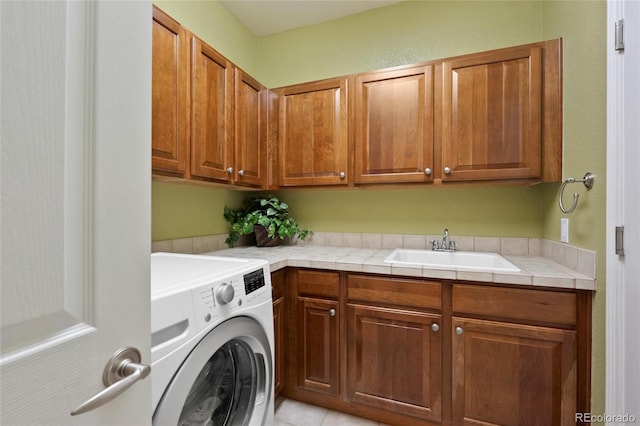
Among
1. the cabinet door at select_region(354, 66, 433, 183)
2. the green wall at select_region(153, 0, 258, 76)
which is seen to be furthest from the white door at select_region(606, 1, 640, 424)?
the green wall at select_region(153, 0, 258, 76)

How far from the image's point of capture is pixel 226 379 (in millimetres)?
1093

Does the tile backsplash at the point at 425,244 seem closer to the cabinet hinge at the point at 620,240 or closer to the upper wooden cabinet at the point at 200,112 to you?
the cabinet hinge at the point at 620,240

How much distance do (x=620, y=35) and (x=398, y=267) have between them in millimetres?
1227

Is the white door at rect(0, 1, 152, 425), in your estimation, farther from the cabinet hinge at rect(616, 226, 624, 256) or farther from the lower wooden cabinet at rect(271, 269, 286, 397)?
the cabinet hinge at rect(616, 226, 624, 256)

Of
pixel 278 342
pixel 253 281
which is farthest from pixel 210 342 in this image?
pixel 278 342

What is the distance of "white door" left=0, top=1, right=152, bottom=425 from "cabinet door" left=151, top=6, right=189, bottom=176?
35.6 inches

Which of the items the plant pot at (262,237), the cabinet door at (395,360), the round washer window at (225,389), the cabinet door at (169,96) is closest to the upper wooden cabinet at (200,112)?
the cabinet door at (169,96)

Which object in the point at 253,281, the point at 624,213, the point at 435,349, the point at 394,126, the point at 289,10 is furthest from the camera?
the point at 289,10

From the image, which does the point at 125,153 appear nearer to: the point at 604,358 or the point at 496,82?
the point at 604,358

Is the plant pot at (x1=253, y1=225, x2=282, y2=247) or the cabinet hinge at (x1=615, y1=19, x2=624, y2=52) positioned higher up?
the cabinet hinge at (x1=615, y1=19, x2=624, y2=52)

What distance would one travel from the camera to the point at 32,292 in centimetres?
33

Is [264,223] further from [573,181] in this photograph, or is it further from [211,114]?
[573,181]

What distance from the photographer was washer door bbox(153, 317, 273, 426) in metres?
0.82

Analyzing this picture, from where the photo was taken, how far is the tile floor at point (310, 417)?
1562 millimetres
